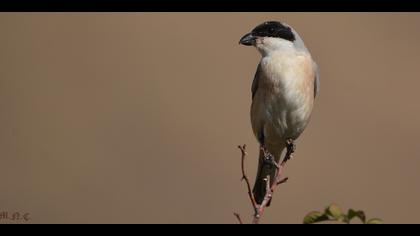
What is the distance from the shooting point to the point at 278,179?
3.27 meters

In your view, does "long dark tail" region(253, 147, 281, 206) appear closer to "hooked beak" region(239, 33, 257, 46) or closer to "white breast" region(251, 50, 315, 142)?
"white breast" region(251, 50, 315, 142)

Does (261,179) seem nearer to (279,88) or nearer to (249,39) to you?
(279,88)

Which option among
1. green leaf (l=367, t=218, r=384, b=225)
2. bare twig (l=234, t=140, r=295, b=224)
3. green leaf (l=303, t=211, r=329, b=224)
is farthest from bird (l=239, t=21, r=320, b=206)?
green leaf (l=367, t=218, r=384, b=225)

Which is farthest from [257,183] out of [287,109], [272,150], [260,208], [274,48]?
[260,208]

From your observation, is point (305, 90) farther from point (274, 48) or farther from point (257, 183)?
point (257, 183)

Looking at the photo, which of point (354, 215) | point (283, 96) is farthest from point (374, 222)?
point (283, 96)

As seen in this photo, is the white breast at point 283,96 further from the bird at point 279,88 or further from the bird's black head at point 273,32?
the bird's black head at point 273,32

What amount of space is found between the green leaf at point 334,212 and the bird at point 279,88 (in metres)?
2.81

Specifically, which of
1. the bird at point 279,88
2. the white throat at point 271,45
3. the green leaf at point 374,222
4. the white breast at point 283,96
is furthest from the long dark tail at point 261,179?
the green leaf at point 374,222

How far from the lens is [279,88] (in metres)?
5.30

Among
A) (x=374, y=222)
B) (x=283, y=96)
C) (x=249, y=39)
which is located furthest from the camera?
(x=249, y=39)

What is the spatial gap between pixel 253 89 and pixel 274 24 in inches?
22.3

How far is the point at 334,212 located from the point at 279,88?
122 inches

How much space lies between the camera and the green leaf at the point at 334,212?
88.4 inches
